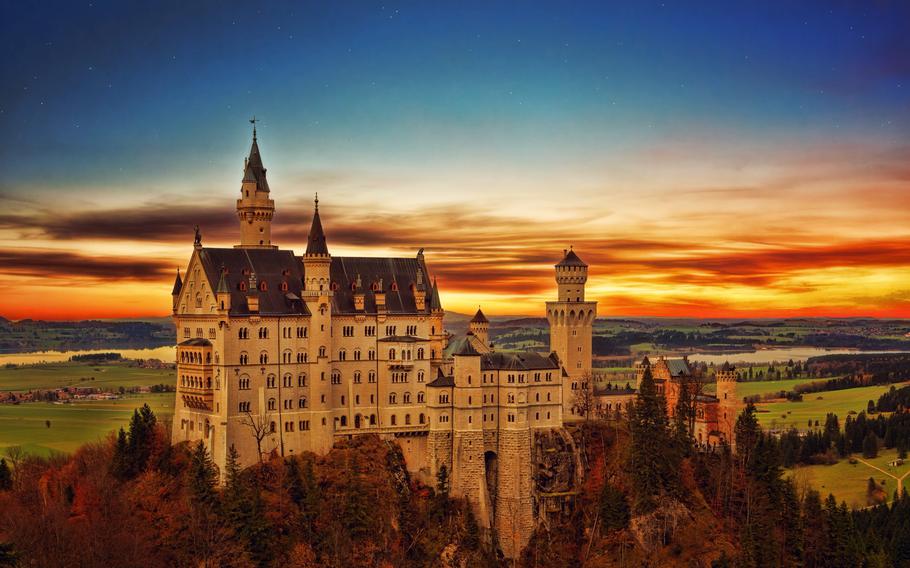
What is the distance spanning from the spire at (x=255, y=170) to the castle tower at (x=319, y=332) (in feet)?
34.4

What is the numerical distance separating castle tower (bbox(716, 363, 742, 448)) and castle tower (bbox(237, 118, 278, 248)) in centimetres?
5508

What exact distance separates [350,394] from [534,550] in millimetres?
25159

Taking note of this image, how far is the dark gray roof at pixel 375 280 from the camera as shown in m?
108

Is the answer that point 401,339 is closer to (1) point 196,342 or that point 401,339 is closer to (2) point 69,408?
(1) point 196,342

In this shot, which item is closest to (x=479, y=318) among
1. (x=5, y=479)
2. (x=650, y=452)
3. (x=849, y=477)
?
(x=650, y=452)

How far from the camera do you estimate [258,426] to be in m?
98.3

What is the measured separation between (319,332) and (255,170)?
20318mm

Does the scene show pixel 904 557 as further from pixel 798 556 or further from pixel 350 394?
pixel 350 394

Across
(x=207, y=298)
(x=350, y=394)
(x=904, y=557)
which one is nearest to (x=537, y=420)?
(x=350, y=394)

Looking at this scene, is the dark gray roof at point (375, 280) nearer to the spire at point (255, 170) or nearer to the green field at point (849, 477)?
the spire at point (255, 170)

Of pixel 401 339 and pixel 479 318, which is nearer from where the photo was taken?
pixel 401 339

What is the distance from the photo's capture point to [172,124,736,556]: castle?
9850cm

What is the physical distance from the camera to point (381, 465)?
103188 mm

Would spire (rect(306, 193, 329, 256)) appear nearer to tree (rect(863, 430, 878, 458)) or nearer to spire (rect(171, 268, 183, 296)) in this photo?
spire (rect(171, 268, 183, 296))
